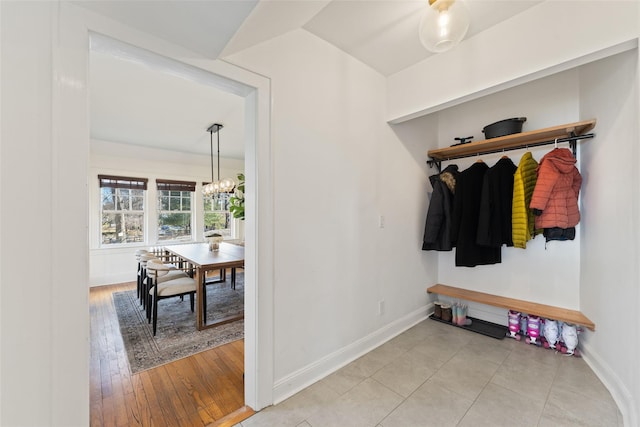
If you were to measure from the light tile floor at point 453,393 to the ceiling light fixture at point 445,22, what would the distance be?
6.88 ft

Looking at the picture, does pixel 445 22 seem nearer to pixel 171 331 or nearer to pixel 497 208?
pixel 497 208

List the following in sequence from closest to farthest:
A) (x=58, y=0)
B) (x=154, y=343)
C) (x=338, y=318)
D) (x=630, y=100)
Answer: (x=58, y=0), (x=630, y=100), (x=338, y=318), (x=154, y=343)

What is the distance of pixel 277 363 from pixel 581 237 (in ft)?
8.89

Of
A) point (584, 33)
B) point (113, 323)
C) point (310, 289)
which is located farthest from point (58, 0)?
point (113, 323)

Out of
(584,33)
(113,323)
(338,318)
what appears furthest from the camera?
(113,323)

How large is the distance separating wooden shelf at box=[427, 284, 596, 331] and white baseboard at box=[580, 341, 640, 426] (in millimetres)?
222

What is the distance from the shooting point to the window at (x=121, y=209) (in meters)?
4.73

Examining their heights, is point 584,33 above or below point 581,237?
above

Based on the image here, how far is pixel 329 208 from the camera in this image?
1.96 meters

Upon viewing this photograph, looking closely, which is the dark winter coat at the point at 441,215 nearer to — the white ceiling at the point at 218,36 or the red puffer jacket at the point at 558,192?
the red puffer jacket at the point at 558,192

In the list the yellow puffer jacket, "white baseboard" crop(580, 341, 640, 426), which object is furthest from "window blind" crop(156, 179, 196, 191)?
"white baseboard" crop(580, 341, 640, 426)

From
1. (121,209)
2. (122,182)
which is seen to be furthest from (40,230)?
(121,209)

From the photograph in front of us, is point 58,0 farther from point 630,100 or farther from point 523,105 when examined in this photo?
point 523,105

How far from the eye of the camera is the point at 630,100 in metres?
1.56
